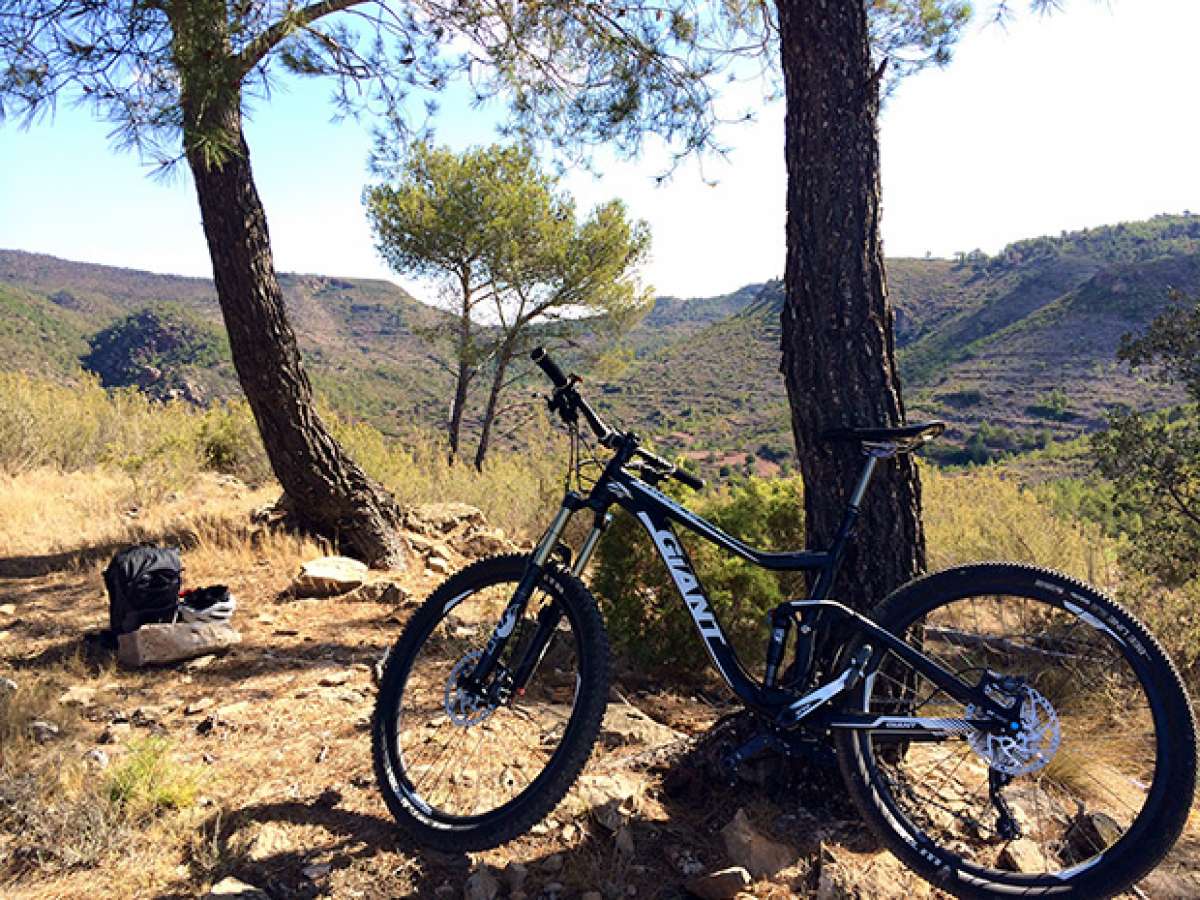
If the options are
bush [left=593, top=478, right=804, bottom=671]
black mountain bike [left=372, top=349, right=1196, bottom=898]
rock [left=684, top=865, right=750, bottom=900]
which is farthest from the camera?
bush [left=593, top=478, right=804, bottom=671]

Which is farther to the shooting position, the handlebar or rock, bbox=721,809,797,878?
the handlebar

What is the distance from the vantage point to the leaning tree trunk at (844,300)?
2541mm

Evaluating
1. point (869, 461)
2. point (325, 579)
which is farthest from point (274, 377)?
point (869, 461)

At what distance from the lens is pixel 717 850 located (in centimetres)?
221

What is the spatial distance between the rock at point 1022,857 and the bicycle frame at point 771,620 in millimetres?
363

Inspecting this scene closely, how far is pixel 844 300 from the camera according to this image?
2.54 metres

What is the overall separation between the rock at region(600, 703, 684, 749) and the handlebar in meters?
1.08

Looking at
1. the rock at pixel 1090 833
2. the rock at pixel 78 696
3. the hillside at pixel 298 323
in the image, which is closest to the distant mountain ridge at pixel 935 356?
the hillside at pixel 298 323

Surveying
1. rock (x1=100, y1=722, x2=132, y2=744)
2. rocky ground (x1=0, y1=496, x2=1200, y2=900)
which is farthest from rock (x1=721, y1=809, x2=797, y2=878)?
rock (x1=100, y1=722, x2=132, y2=744)

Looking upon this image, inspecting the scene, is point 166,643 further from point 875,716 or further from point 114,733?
point 875,716

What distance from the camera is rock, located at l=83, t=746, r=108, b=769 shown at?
8.38ft

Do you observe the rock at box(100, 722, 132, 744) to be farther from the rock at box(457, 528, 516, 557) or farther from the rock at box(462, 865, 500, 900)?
the rock at box(457, 528, 516, 557)

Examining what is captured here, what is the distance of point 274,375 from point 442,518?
6.93 feet

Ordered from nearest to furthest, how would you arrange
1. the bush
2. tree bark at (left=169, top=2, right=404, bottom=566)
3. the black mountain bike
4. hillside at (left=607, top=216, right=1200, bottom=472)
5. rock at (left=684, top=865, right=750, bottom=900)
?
1. the black mountain bike
2. rock at (left=684, top=865, right=750, bottom=900)
3. the bush
4. tree bark at (left=169, top=2, right=404, bottom=566)
5. hillside at (left=607, top=216, right=1200, bottom=472)
